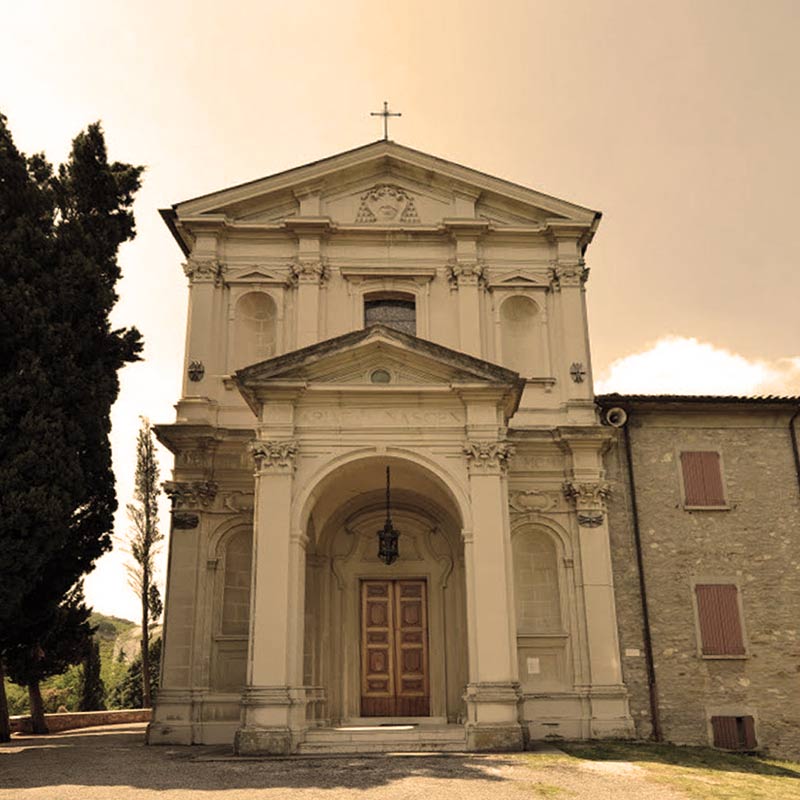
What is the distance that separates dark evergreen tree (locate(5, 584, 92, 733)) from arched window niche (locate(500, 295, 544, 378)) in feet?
39.9

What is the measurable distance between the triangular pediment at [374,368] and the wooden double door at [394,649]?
17.4ft

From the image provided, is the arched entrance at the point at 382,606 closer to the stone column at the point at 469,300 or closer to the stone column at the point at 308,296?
the stone column at the point at 469,300

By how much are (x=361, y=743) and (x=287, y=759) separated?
4.68ft

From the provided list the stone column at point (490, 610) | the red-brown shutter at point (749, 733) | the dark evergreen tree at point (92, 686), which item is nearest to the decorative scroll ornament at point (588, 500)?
the stone column at point (490, 610)

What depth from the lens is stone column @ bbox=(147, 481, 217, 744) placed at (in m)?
16.7

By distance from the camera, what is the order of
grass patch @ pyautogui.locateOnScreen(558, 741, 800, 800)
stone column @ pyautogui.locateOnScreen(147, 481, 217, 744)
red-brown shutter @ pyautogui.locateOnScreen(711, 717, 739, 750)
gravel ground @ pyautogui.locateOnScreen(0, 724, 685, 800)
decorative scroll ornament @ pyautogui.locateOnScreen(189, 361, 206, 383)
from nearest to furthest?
gravel ground @ pyautogui.locateOnScreen(0, 724, 685, 800), grass patch @ pyautogui.locateOnScreen(558, 741, 800, 800), stone column @ pyautogui.locateOnScreen(147, 481, 217, 744), red-brown shutter @ pyautogui.locateOnScreen(711, 717, 739, 750), decorative scroll ornament @ pyautogui.locateOnScreen(189, 361, 206, 383)

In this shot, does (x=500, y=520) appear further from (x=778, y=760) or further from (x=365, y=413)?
(x=778, y=760)

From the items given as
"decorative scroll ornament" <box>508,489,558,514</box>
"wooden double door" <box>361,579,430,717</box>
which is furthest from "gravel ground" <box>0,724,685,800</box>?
"decorative scroll ornament" <box>508,489,558,514</box>

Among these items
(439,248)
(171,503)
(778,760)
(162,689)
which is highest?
(439,248)

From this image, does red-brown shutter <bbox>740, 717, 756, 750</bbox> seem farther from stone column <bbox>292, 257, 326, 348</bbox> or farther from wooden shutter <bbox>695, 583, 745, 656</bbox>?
stone column <bbox>292, 257, 326, 348</bbox>

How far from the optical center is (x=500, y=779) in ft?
36.6

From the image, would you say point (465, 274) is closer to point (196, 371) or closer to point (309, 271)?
point (309, 271)

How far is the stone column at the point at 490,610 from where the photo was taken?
13.8 m

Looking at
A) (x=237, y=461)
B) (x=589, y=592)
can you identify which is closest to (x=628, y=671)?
(x=589, y=592)
